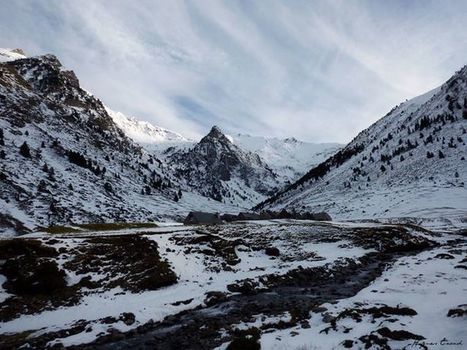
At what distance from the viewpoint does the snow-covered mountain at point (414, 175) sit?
11788cm

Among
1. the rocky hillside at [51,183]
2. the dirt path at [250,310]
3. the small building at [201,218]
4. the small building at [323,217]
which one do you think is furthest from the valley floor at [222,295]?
the rocky hillside at [51,183]

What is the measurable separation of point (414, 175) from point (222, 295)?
132310mm

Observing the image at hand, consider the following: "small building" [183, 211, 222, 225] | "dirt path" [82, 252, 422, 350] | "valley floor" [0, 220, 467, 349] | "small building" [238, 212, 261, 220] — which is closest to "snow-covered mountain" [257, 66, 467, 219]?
"small building" [238, 212, 261, 220]

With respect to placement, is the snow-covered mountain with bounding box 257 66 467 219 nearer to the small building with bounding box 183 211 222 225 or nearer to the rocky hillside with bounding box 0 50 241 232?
the small building with bounding box 183 211 222 225

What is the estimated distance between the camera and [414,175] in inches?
5645

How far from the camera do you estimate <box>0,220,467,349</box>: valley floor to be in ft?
62.8

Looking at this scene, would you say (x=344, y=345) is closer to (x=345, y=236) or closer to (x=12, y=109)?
(x=345, y=236)

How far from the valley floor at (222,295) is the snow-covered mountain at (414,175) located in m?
76.3

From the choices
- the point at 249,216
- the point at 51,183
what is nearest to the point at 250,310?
the point at 249,216

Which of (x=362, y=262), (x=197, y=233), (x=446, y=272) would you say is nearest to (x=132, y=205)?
(x=197, y=233)

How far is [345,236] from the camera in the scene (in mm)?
55406

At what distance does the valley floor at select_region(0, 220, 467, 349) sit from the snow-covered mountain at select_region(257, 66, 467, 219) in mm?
76319

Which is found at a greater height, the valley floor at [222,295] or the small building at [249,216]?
the small building at [249,216]

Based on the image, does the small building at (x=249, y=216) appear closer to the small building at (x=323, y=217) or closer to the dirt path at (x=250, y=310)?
the small building at (x=323, y=217)
